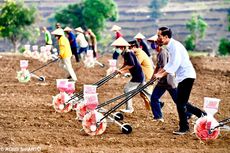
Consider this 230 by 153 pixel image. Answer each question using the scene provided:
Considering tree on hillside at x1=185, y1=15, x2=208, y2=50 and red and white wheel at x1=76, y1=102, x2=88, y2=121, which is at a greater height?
red and white wheel at x1=76, y1=102, x2=88, y2=121

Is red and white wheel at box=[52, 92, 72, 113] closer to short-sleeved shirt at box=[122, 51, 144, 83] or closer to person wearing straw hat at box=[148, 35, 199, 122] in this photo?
short-sleeved shirt at box=[122, 51, 144, 83]

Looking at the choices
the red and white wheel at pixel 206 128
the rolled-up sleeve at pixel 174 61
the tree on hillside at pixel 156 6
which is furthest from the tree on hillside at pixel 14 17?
the red and white wheel at pixel 206 128

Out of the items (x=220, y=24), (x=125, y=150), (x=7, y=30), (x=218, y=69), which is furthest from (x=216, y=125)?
(x=220, y=24)

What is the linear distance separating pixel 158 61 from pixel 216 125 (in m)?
2.25

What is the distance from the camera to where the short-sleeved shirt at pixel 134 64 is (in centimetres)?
1102

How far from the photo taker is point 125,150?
868 centimetres

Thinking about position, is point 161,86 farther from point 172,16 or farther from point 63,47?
point 172,16

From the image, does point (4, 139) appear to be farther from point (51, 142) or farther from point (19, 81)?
point (19, 81)

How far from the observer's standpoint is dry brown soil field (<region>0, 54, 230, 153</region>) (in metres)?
8.83

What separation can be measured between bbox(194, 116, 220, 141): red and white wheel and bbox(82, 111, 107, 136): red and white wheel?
1649mm

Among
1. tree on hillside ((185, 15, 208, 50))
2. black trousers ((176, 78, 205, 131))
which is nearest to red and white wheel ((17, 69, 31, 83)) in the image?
black trousers ((176, 78, 205, 131))

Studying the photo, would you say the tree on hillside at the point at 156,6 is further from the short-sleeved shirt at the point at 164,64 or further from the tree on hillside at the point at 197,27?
the short-sleeved shirt at the point at 164,64

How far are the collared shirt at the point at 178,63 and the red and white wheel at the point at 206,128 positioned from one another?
893 millimetres

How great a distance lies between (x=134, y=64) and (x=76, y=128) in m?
1.88
